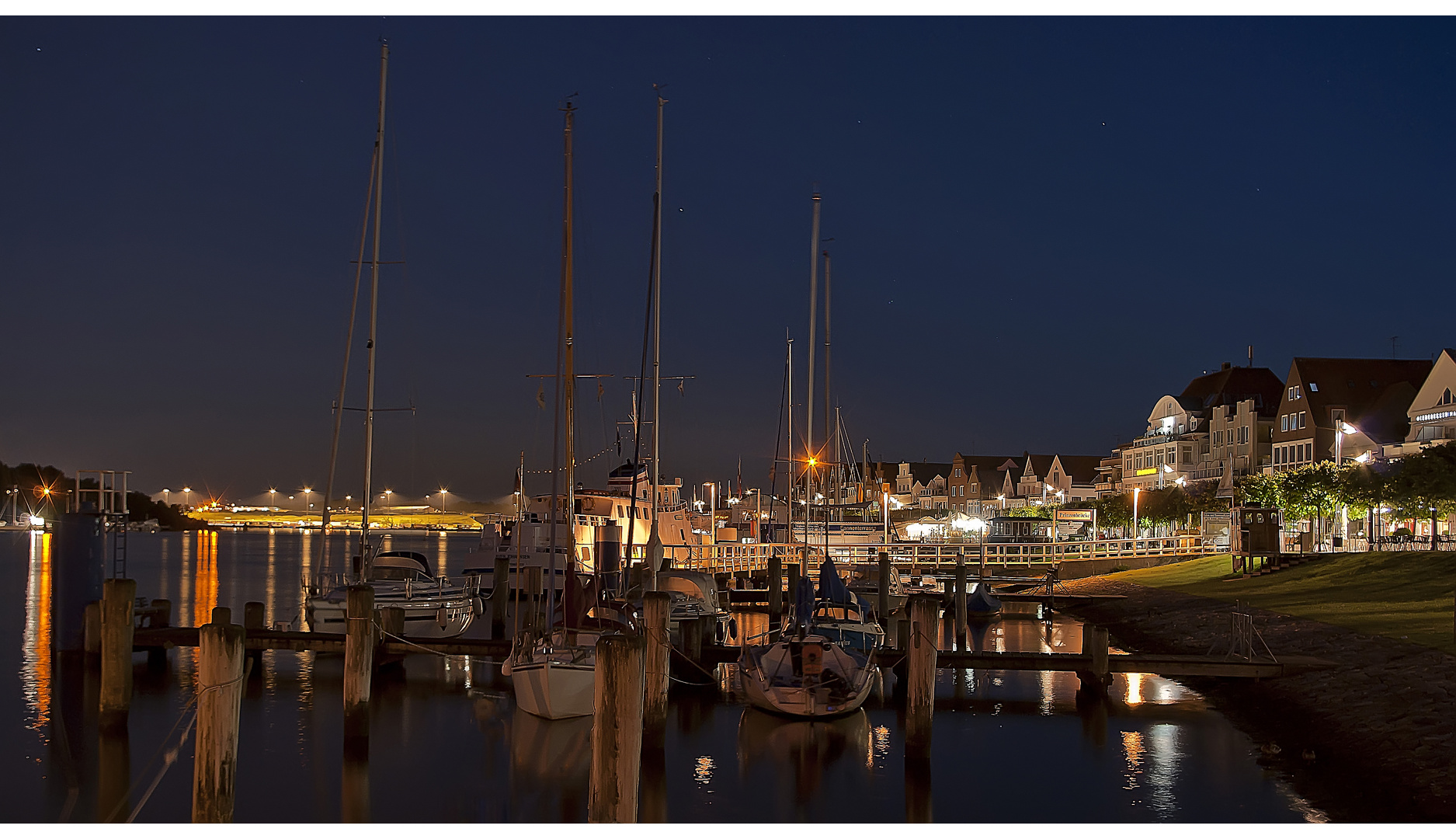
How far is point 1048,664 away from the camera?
25.3 meters

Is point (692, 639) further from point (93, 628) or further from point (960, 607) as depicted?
point (960, 607)

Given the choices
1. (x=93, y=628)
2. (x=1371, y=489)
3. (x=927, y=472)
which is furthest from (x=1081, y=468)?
(x=93, y=628)

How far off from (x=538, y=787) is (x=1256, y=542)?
132ft

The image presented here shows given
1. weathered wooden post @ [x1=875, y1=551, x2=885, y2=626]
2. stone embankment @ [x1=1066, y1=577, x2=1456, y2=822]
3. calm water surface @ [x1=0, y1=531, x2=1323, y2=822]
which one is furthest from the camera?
weathered wooden post @ [x1=875, y1=551, x2=885, y2=626]

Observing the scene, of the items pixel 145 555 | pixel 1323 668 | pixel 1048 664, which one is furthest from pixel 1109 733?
pixel 145 555

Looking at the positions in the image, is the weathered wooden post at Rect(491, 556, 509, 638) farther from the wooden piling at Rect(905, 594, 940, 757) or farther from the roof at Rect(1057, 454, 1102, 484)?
the roof at Rect(1057, 454, 1102, 484)

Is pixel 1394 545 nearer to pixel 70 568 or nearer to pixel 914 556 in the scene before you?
pixel 914 556

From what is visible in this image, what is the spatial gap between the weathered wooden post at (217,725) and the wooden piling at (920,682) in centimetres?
1120

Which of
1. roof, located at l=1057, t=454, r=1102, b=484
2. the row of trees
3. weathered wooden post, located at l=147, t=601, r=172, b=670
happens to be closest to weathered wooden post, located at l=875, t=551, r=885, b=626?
weathered wooden post, located at l=147, t=601, r=172, b=670

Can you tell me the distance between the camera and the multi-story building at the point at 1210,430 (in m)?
89.9

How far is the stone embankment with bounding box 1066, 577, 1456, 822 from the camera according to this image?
17.5 meters

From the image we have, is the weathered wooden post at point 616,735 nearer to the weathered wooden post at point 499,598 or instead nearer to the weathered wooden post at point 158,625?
the weathered wooden post at point 158,625

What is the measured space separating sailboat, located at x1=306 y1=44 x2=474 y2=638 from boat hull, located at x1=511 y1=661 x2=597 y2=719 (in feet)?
25.8

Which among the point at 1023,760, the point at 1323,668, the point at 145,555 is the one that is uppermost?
the point at 1323,668
